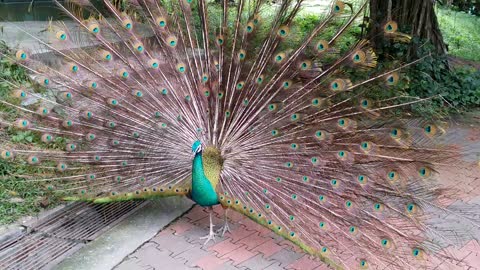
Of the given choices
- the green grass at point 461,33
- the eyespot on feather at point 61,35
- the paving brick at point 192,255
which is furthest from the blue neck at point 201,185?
the green grass at point 461,33

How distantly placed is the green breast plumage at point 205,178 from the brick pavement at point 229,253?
1.49ft

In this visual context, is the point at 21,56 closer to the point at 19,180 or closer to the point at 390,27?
the point at 19,180

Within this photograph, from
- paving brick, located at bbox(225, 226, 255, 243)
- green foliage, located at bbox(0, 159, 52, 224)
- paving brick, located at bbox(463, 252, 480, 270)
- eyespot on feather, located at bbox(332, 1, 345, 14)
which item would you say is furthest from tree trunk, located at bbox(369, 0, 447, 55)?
green foliage, located at bbox(0, 159, 52, 224)

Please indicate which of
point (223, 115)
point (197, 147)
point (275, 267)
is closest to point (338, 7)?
point (223, 115)

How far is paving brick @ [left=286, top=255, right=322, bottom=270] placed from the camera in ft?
12.4

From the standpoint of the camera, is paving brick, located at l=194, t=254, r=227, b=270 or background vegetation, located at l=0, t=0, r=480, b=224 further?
background vegetation, located at l=0, t=0, r=480, b=224

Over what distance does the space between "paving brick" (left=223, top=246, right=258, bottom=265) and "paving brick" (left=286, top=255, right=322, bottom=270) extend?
338 millimetres

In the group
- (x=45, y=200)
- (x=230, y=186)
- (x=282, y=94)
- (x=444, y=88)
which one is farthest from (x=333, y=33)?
(x=444, y=88)

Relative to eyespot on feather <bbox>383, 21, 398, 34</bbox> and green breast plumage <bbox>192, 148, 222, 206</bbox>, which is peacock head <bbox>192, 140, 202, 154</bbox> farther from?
eyespot on feather <bbox>383, 21, 398, 34</bbox>

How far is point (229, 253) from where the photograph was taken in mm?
3959

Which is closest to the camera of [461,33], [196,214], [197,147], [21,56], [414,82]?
[197,147]

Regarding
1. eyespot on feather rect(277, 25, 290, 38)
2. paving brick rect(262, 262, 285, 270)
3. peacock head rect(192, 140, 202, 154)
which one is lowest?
paving brick rect(262, 262, 285, 270)

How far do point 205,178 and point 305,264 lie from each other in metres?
1.06

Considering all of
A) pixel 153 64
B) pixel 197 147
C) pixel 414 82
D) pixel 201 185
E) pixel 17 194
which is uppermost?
pixel 153 64
